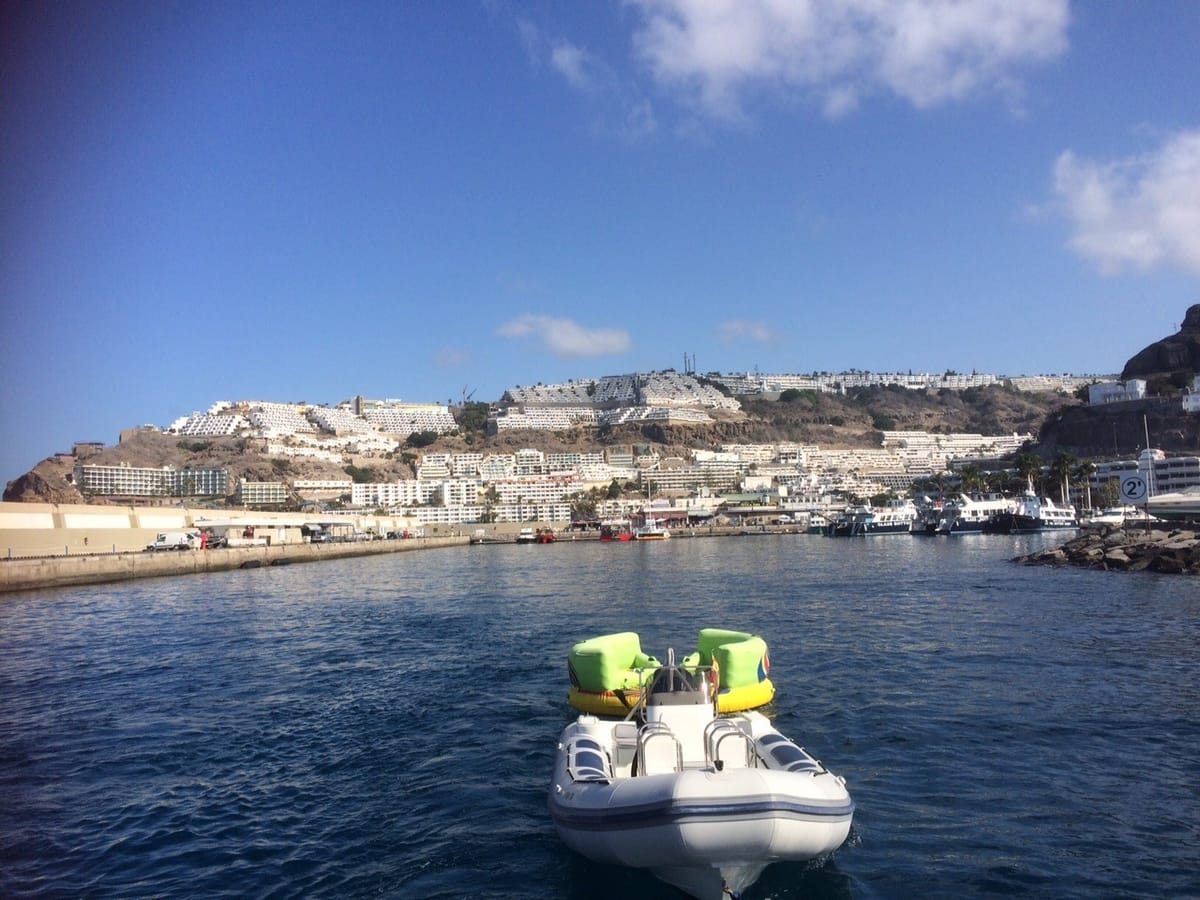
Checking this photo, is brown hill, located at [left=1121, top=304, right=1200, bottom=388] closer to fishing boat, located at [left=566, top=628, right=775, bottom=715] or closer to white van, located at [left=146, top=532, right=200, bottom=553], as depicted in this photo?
white van, located at [left=146, top=532, right=200, bottom=553]

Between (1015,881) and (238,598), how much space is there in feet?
138

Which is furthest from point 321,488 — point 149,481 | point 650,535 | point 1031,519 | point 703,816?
point 703,816

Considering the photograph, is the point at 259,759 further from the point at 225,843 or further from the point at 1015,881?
the point at 1015,881

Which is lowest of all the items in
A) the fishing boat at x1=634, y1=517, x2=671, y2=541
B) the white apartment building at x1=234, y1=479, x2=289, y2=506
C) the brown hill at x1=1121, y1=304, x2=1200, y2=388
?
the fishing boat at x1=634, y1=517, x2=671, y2=541

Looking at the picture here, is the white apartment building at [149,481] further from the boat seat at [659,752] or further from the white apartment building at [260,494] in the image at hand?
the boat seat at [659,752]

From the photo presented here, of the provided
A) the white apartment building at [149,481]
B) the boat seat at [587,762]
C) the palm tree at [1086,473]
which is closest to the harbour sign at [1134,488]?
the palm tree at [1086,473]

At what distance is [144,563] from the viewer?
2409 inches

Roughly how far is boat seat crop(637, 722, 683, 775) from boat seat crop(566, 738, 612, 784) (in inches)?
18.7

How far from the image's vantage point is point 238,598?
43.9 meters

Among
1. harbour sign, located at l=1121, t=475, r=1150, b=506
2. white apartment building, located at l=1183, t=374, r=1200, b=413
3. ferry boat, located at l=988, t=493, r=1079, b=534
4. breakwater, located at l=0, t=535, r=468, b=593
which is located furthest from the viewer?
white apartment building, located at l=1183, t=374, r=1200, b=413

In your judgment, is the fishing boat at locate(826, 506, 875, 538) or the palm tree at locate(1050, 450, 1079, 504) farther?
the palm tree at locate(1050, 450, 1079, 504)

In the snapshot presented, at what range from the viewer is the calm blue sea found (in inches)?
383

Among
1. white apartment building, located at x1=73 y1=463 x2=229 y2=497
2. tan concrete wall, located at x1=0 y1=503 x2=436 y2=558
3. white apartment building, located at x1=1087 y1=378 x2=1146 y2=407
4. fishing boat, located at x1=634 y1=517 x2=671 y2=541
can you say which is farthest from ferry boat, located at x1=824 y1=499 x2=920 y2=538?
white apartment building, located at x1=73 y1=463 x2=229 y2=497

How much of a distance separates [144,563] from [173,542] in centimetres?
1368
